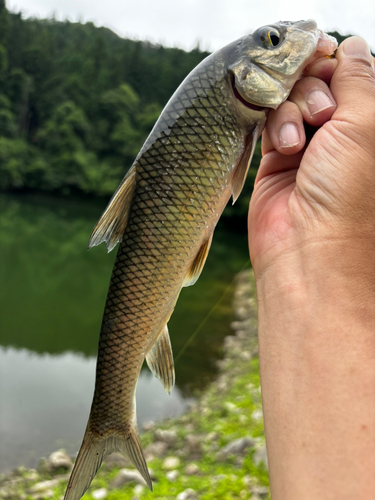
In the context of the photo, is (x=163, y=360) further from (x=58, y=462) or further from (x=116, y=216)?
(x=58, y=462)

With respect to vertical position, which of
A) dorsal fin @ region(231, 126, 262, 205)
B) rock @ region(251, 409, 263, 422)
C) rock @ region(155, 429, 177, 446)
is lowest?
rock @ region(155, 429, 177, 446)

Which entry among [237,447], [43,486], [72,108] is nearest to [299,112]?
[237,447]

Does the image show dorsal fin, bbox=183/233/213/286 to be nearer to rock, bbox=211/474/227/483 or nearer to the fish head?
the fish head

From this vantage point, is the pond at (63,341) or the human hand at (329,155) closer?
the human hand at (329,155)

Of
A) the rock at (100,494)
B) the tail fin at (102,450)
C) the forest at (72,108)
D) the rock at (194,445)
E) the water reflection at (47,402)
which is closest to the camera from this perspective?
the tail fin at (102,450)

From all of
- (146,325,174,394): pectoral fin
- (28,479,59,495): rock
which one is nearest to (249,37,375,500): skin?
(146,325,174,394): pectoral fin

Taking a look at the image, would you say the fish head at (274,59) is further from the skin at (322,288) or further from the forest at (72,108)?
the forest at (72,108)

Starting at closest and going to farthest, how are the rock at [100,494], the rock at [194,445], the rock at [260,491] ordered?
the rock at [260,491]
the rock at [100,494]
the rock at [194,445]

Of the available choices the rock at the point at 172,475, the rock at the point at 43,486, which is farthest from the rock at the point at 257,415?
the rock at the point at 43,486
